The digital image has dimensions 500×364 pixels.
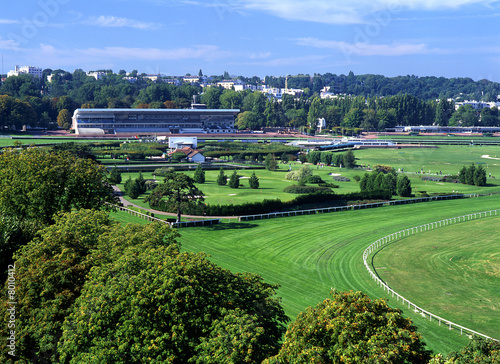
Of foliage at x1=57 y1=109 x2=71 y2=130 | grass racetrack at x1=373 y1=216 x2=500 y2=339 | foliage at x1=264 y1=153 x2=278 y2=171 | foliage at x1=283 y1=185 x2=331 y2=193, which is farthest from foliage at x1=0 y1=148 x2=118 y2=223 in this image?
foliage at x1=57 y1=109 x2=71 y2=130

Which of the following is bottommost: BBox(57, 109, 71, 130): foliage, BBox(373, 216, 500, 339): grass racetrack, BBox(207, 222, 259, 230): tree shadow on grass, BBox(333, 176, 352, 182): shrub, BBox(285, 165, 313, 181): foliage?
BBox(207, 222, 259, 230): tree shadow on grass

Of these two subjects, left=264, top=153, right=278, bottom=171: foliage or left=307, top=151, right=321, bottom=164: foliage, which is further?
left=307, top=151, right=321, bottom=164: foliage

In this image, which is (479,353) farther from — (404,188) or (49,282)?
(404,188)

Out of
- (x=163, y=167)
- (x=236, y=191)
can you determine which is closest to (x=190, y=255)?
(x=236, y=191)

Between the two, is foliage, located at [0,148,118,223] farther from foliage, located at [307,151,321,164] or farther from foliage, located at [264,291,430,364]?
foliage, located at [307,151,321,164]

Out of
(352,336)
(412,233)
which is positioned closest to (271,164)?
(412,233)

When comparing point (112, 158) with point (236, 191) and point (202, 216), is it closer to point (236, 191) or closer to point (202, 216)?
point (236, 191)
